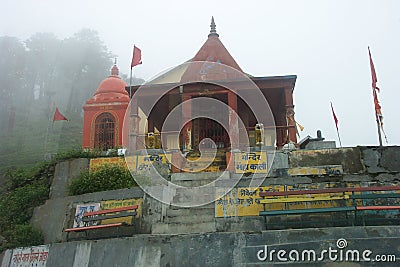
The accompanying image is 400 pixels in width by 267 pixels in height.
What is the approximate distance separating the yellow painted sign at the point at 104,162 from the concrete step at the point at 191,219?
342 centimetres

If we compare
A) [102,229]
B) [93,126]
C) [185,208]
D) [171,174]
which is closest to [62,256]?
[102,229]

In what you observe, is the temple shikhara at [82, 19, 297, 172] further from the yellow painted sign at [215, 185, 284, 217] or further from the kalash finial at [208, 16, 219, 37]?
the yellow painted sign at [215, 185, 284, 217]

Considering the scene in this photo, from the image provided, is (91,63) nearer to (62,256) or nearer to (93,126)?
(93,126)

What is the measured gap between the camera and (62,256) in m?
9.02

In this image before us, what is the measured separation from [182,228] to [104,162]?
4.25 meters

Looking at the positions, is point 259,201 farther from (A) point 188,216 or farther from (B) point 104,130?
(B) point 104,130

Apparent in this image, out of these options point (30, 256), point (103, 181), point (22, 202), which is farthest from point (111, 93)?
point (30, 256)

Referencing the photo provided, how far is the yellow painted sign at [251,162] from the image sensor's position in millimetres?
11867

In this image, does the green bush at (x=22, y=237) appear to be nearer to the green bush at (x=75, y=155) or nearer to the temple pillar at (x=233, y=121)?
the green bush at (x=75, y=155)

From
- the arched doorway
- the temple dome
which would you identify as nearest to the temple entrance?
the arched doorway

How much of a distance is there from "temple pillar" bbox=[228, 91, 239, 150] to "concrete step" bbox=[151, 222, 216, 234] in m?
4.93

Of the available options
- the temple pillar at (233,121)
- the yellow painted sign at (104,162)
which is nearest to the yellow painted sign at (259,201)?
the yellow painted sign at (104,162)

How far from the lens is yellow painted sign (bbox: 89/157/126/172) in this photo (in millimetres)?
12531

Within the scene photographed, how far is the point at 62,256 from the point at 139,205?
6.21 ft
